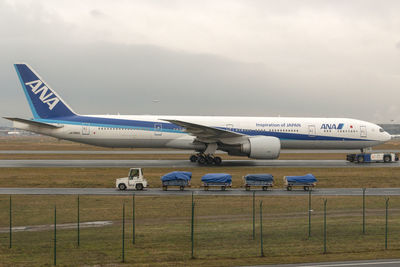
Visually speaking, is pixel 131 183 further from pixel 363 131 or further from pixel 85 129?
pixel 363 131

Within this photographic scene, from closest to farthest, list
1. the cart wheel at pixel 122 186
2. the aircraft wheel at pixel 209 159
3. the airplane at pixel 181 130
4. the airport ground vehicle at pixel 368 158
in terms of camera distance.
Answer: the cart wheel at pixel 122 186, the airplane at pixel 181 130, the aircraft wheel at pixel 209 159, the airport ground vehicle at pixel 368 158

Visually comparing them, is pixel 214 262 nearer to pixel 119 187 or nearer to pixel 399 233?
pixel 399 233

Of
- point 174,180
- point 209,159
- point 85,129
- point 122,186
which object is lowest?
point 122,186

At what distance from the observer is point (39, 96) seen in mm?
44812

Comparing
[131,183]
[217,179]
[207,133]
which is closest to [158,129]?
[207,133]

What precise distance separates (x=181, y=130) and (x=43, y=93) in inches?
610

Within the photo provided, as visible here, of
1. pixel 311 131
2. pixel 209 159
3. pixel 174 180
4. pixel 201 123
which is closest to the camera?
pixel 174 180

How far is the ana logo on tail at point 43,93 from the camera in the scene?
44.6m

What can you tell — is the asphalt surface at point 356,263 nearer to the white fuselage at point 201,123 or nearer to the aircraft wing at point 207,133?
the aircraft wing at point 207,133

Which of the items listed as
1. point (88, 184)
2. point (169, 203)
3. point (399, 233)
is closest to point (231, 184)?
point (169, 203)

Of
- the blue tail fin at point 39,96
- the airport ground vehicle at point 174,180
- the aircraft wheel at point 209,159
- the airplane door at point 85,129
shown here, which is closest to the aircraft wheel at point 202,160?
the aircraft wheel at point 209,159

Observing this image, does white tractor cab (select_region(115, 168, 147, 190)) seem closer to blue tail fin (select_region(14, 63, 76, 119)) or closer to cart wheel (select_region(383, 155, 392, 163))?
blue tail fin (select_region(14, 63, 76, 119))

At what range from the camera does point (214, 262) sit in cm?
1473

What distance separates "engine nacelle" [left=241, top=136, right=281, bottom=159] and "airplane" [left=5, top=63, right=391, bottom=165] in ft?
0.33
